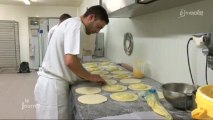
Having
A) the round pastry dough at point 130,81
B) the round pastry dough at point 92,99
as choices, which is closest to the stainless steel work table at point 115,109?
the round pastry dough at point 92,99

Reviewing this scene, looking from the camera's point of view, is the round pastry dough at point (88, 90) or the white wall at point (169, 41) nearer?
the white wall at point (169, 41)

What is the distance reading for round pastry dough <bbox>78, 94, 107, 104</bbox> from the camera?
1.21 meters

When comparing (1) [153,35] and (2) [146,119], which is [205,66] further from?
(1) [153,35]

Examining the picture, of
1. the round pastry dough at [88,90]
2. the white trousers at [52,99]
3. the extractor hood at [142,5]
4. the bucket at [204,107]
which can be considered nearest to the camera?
the bucket at [204,107]

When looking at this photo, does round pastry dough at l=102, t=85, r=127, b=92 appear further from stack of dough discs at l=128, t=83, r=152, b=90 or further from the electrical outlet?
the electrical outlet

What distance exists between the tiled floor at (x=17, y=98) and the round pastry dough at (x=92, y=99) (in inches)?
67.6

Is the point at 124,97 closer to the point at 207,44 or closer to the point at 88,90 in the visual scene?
the point at 88,90

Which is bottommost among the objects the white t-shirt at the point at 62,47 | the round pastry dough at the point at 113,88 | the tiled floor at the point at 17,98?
the tiled floor at the point at 17,98

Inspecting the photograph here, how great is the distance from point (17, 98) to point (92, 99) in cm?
268

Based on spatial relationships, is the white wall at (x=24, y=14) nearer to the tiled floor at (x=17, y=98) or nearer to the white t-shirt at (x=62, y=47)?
the tiled floor at (x=17, y=98)

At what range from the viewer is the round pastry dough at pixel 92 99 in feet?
3.96

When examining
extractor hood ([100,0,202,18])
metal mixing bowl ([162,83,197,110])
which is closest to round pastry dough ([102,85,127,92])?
metal mixing bowl ([162,83,197,110])

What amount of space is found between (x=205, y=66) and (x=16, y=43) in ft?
20.0

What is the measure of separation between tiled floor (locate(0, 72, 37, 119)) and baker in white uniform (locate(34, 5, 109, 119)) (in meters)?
1.32
